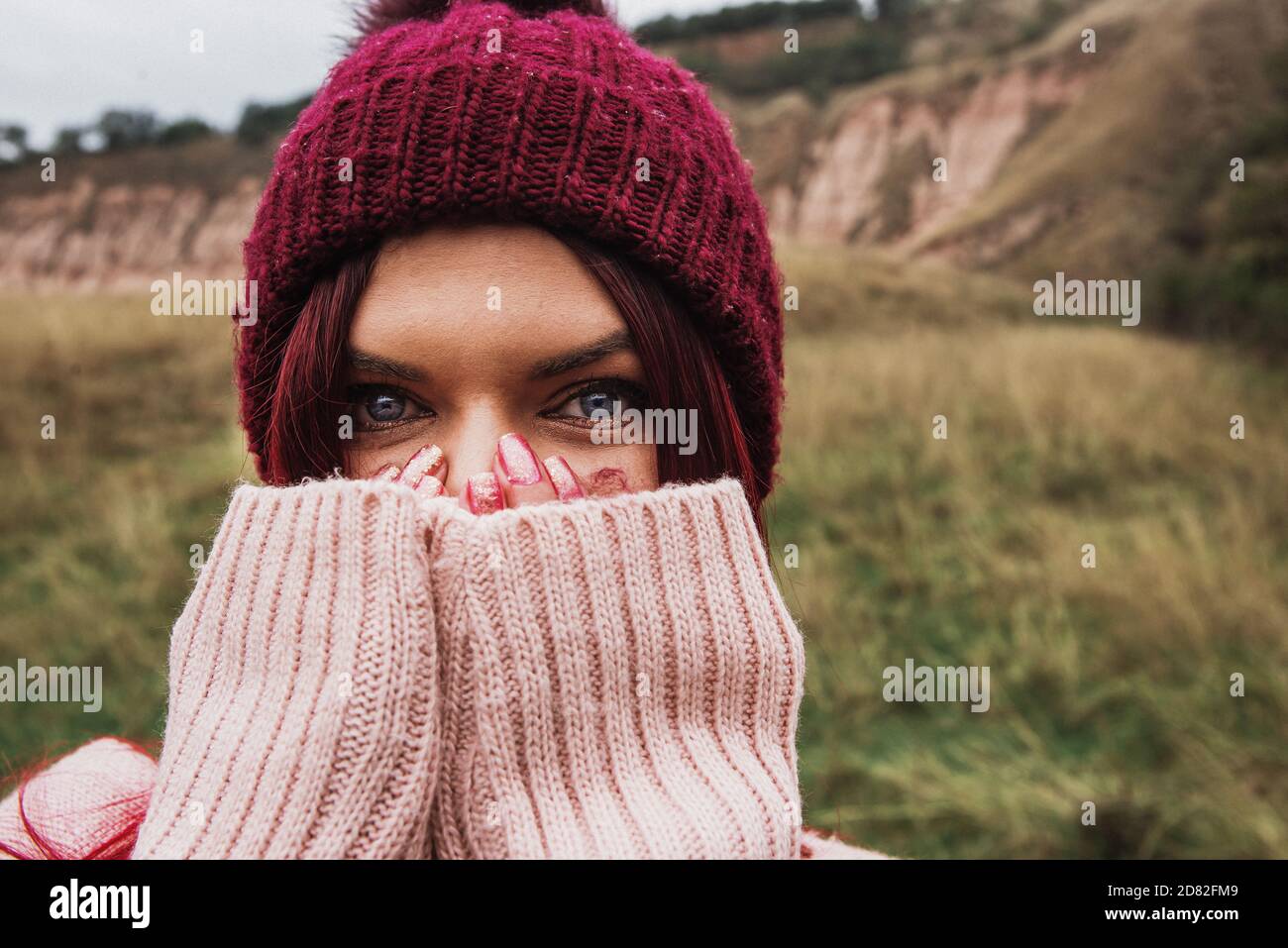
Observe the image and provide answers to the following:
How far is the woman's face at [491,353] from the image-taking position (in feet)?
5.66

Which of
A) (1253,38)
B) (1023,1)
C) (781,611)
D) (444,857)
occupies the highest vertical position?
(1023,1)

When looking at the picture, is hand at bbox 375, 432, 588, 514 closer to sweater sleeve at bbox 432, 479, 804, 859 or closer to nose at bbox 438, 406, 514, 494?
nose at bbox 438, 406, 514, 494

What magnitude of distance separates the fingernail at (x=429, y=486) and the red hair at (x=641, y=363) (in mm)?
325

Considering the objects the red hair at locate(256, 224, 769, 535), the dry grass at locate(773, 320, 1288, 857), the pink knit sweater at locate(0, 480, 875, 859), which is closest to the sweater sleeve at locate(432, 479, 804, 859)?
the pink knit sweater at locate(0, 480, 875, 859)

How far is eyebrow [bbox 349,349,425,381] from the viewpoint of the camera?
1773 mm

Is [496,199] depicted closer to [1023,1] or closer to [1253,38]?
[1253,38]

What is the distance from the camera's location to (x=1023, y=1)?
135 feet

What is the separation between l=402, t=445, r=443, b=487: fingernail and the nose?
0.02 metres

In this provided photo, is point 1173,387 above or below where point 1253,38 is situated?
below

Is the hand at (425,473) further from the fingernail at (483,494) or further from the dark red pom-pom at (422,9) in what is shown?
the dark red pom-pom at (422,9)

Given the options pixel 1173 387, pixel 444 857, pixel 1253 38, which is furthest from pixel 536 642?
pixel 1253 38

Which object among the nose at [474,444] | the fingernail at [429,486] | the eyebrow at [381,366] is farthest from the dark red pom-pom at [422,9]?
the fingernail at [429,486]

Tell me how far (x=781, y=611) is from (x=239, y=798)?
969mm

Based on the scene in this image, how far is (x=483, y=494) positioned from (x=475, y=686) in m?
0.36
